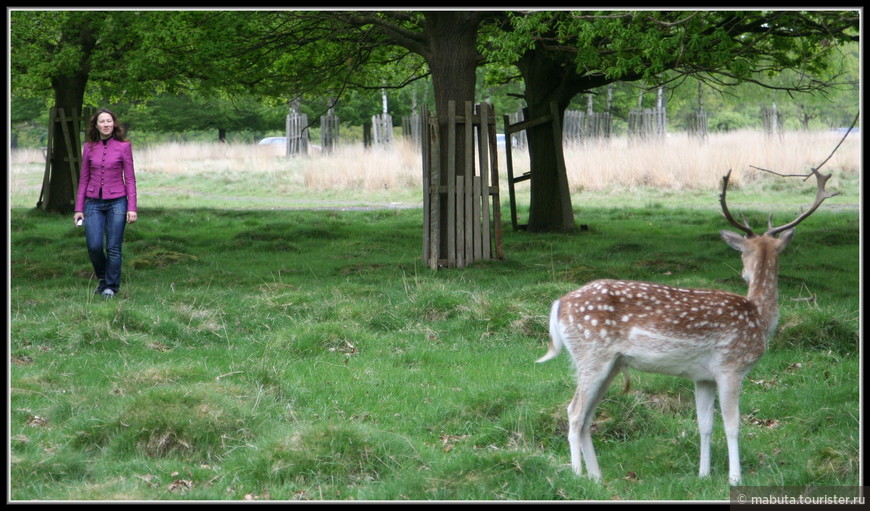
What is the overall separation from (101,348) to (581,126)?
2888cm

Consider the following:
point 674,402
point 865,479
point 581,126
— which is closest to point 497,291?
point 674,402

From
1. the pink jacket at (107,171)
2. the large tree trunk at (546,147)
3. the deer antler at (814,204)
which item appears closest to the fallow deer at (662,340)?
the deer antler at (814,204)

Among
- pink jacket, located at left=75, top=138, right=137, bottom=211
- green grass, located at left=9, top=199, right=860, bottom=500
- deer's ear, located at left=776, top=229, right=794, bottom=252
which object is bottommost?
green grass, located at left=9, top=199, right=860, bottom=500

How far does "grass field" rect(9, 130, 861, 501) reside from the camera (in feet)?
16.9

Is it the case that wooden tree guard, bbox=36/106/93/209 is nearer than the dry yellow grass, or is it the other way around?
wooden tree guard, bbox=36/106/93/209

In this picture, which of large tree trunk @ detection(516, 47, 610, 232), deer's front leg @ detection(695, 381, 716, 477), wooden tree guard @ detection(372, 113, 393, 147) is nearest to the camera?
deer's front leg @ detection(695, 381, 716, 477)

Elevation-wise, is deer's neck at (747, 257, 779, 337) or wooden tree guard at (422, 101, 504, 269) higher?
wooden tree guard at (422, 101, 504, 269)

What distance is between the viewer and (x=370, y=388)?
272 inches

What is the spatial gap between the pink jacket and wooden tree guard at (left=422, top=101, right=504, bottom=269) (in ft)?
11.8

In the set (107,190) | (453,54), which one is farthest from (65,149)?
(107,190)

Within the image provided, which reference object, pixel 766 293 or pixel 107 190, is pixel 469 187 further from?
pixel 766 293

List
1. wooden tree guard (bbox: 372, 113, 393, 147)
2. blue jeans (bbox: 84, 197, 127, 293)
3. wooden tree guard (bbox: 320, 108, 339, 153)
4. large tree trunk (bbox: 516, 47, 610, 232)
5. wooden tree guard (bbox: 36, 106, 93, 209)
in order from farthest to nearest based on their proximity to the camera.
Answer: wooden tree guard (bbox: 372, 113, 393, 147), wooden tree guard (bbox: 320, 108, 339, 153), wooden tree guard (bbox: 36, 106, 93, 209), large tree trunk (bbox: 516, 47, 610, 232), blue jeans (bbox: 84, 197, 127, 293)

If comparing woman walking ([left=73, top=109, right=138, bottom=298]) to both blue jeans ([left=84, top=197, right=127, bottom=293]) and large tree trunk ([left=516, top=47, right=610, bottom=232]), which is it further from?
large tree trunk ([left=516, top=47, right=610, bottom=232])

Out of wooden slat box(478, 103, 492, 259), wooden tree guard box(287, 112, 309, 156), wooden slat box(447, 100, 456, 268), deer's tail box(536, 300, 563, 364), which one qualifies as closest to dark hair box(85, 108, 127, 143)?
wooden slat box(447, 100, 456, 268)
